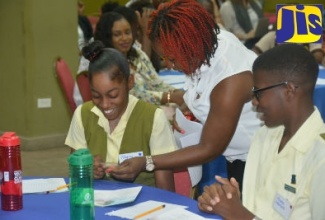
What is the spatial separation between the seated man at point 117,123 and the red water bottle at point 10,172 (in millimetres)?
634

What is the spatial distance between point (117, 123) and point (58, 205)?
67cm

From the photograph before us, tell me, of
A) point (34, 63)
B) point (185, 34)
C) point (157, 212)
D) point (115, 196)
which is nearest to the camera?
point (157, 212)

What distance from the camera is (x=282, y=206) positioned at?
6.35 feet

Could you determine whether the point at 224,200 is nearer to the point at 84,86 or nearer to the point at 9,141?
the point at 9,141

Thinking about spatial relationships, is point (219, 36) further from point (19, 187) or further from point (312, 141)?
point (19, 187)

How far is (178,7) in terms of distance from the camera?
2736 millimetres

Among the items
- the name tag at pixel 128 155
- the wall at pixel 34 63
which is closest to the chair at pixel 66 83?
the wall at pixel 34 63

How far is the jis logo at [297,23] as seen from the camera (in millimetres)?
3613

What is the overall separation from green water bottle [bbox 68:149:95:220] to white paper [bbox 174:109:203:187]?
984mm

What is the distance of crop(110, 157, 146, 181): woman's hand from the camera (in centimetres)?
241

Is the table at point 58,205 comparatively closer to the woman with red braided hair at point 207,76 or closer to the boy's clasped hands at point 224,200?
the boy's clasped hands at point 224,200

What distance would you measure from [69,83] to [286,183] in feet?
10.8

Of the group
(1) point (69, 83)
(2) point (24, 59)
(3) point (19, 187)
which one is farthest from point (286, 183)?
(2) point (24, 59)

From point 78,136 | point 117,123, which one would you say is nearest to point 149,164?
point 117,123
